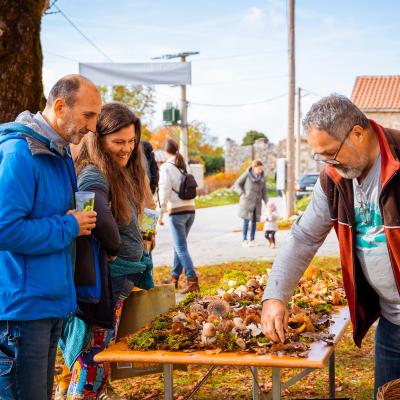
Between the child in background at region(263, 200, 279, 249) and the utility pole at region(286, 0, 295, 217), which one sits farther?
the utility pole at region(286, 0, 295, 217)

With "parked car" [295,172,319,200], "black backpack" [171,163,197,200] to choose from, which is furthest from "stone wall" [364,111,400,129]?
"black backpack" [171,163,197,200]

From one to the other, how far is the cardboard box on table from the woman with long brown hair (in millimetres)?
51

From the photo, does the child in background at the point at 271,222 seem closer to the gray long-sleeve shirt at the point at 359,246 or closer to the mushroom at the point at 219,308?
the mushroom at the point at 219,308

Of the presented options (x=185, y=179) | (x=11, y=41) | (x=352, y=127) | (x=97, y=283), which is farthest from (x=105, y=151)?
(x=185, y=179)

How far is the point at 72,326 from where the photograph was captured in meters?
3.54

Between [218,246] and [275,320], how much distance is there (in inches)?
435

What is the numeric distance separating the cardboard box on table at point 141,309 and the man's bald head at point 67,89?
1313 millimetres

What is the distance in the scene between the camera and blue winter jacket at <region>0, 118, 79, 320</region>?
259 cm

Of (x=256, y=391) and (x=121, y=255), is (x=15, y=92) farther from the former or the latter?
(x=256, y=391)

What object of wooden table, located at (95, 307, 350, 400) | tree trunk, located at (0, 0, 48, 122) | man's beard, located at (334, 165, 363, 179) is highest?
tree trunk, located at (0, 0, 48, 122)

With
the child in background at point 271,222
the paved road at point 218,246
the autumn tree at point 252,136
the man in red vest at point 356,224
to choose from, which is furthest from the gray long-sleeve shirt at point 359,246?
the autumn tree at point 252,136

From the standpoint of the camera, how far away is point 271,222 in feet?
42.6

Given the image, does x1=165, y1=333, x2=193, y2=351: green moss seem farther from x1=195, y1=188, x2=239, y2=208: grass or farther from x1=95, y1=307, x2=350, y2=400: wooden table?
x1=195, y1=188, x2=239, y2=208: grass

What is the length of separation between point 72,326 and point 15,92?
2275mm
